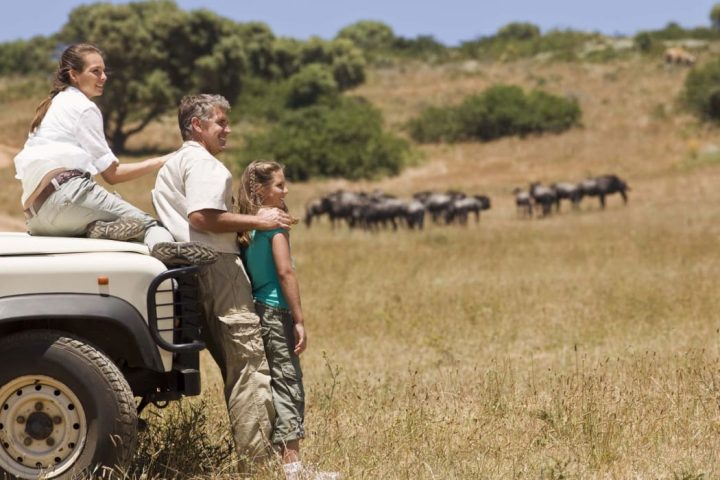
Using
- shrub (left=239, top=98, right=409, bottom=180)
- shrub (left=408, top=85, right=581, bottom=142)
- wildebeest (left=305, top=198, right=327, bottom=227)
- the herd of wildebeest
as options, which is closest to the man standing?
the herd of wildebeest

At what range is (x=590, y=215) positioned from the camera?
32188 millimetres

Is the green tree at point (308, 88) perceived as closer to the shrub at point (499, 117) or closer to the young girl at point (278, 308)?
the shrub at point (499, 117)

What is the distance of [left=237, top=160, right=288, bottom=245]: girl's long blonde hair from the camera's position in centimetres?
549

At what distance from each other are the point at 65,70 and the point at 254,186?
3.77 feet

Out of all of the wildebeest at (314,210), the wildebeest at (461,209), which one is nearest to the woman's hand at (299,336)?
the wildebeest at (461,209)

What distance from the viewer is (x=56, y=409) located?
15.8 ft

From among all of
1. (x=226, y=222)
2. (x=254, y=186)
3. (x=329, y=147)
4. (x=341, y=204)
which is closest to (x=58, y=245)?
(x=226, y=222)

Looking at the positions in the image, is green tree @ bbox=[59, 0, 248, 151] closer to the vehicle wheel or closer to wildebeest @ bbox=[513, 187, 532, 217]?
wildebeest @ bbox=[513, 187, 532, 217]

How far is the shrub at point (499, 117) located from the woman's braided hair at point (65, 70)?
5432 centimetres

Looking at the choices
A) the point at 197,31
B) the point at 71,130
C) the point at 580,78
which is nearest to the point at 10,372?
the point at 71,130

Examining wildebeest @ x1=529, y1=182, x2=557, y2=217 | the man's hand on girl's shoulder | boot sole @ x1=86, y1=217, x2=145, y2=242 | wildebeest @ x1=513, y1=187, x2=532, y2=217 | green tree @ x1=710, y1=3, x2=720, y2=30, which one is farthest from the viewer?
green tree @ x1=710, y1=3, x2=720, y2=30

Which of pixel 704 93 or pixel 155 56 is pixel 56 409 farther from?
pixel 704 93

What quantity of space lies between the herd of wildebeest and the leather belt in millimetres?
25722

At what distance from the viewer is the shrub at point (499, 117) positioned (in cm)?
5859
